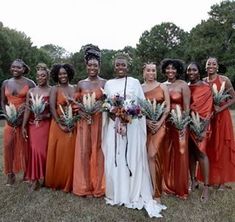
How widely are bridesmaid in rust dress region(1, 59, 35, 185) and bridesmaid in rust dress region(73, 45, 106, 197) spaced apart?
4.20 ft

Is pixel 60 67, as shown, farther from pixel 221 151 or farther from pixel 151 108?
pixel 221 151

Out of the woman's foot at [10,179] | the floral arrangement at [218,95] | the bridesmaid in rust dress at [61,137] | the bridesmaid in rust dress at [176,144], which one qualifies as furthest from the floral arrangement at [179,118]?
the woman's foot at [10,179]

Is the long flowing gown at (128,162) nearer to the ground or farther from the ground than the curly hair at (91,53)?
nearer to the ground

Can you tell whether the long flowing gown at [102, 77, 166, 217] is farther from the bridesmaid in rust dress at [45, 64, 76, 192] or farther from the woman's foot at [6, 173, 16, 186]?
the woman's foot at [6, 173, 16, 186]

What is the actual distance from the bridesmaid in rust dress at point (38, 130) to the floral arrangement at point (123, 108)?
1590 millimetres

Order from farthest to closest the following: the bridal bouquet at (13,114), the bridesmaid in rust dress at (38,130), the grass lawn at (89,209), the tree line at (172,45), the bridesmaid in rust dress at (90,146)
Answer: the tree line at (172,45) < the bridal bouquet at (13,114) < the bridesmaid in rust dress at (38,130) < the bridesmaid in rust dress at (90,146) < the grass lawn at (89,209)

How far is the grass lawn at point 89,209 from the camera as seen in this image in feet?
22.2

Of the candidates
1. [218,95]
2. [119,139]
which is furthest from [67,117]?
[218,95]

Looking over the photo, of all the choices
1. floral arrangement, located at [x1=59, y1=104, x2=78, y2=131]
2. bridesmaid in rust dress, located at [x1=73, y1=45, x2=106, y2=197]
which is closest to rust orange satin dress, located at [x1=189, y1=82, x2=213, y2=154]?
bridesmaid in rust dress, located at [x1=73, y1=45, x2=106, y2=197]

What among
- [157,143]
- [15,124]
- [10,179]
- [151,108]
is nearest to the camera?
[151,108]

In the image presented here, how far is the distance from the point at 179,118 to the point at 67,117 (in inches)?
78.8

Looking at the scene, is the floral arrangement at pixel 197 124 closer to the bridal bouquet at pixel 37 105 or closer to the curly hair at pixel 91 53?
the curly hair at pixel 91 53

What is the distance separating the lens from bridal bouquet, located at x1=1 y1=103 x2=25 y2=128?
8.28 m

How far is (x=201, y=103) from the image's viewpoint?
7.83 meters
